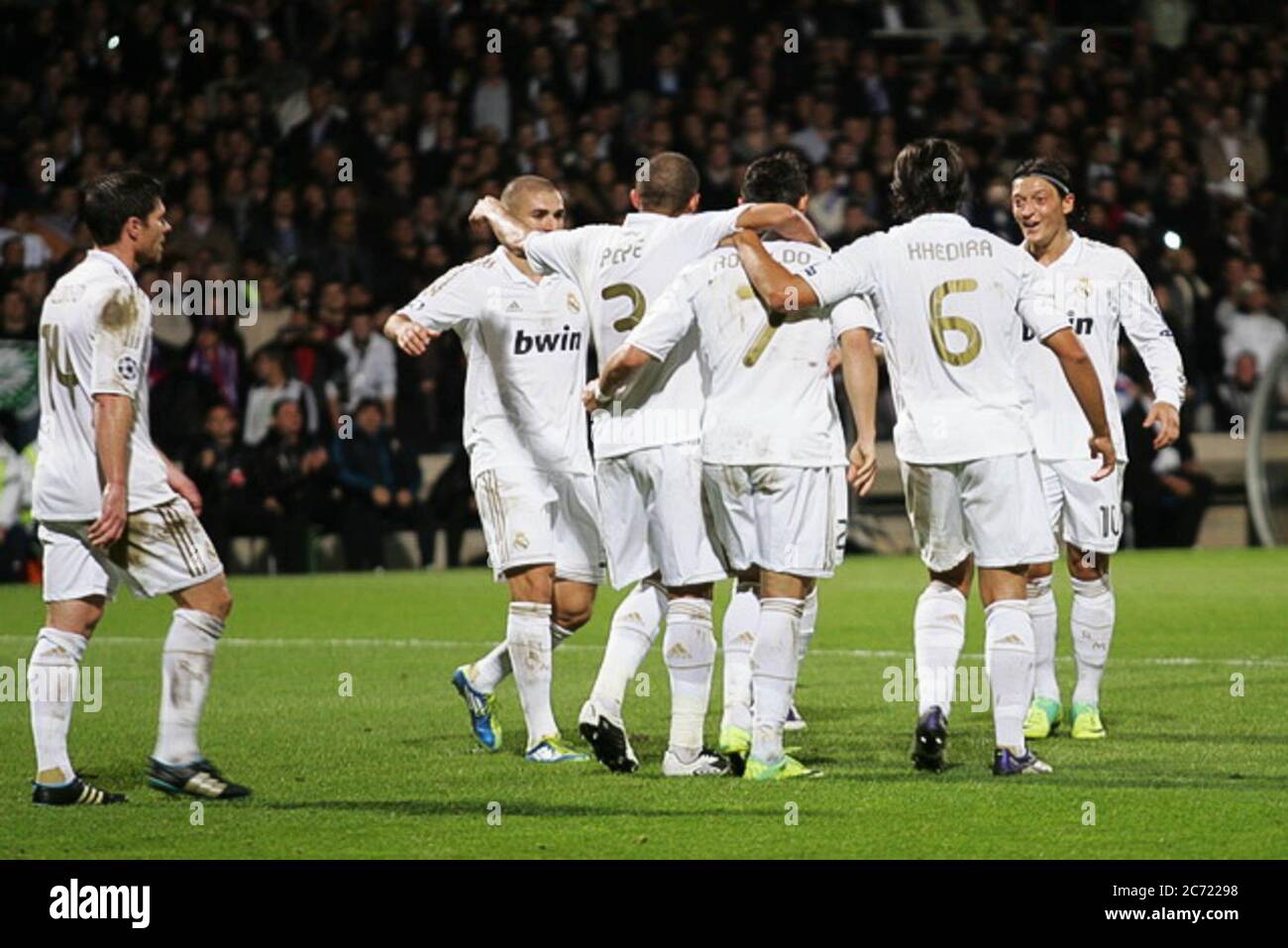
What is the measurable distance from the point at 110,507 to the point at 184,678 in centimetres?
66

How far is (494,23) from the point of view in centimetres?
2269

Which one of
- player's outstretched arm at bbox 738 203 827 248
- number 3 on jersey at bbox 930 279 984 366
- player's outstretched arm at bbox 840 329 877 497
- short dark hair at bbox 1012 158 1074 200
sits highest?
short dark hair at bbox 1012 158 1074 200

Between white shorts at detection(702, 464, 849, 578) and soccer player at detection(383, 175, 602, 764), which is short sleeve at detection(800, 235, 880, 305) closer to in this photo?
white shorts at detection(702, 464, 849, 578)

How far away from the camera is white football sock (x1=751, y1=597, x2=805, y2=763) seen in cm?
794

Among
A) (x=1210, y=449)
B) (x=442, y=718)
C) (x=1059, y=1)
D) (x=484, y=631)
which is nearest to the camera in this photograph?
(x=442, y=718)

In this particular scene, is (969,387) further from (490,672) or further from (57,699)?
(57,699)

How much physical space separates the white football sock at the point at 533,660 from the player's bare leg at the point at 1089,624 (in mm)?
2190

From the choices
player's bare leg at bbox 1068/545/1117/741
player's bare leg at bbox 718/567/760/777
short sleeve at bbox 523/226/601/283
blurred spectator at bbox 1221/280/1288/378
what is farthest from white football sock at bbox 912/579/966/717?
blurred spectator at bbox 1221/280/1288/378

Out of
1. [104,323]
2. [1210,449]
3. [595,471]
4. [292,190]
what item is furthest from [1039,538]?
[292,190]

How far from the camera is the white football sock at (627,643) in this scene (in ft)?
28.0

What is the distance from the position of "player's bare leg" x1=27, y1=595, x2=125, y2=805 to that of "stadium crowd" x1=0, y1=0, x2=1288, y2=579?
10198mm

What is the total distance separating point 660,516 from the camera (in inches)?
328
